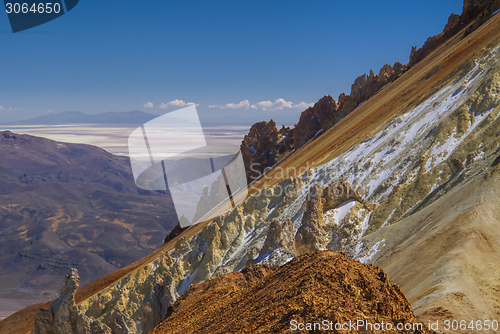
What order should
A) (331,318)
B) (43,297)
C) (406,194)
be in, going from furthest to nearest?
(43,297), (406,194), (331,318)

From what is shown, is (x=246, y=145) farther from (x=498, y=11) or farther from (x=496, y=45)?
(x=496, y=45)

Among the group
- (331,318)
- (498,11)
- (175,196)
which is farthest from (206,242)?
(498,11)

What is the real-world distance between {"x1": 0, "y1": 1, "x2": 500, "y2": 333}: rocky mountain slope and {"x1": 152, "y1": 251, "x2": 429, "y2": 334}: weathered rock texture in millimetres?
2833

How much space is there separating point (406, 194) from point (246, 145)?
71.6m

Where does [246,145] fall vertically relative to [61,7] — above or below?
below

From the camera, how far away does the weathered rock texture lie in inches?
344

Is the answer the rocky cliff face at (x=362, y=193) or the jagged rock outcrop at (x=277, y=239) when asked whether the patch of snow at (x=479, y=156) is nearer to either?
the rocky cliff face at (x=362, y=193)

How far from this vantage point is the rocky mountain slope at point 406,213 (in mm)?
16094

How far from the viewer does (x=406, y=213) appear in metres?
27.5

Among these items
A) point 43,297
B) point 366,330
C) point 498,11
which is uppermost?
point 498,11

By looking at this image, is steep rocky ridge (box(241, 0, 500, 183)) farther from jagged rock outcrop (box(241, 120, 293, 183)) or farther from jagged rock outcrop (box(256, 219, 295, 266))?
jagged rock outcrop (box(256, 219, 295, 266))

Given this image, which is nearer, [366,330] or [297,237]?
[366,330]

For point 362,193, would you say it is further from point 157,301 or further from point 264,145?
point 264,145

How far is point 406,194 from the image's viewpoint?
2897 cm
